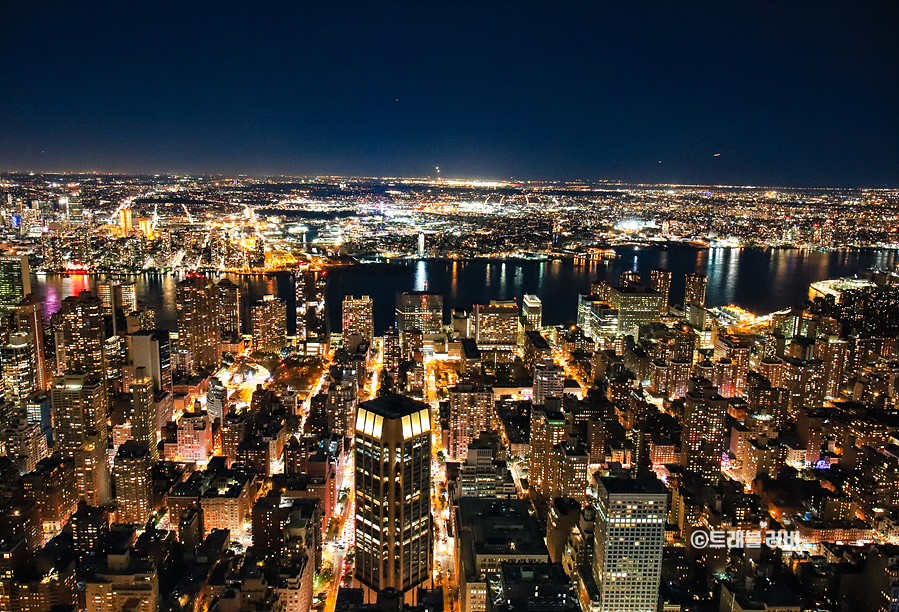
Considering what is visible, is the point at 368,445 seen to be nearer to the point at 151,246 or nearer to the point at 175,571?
the point at 175,571

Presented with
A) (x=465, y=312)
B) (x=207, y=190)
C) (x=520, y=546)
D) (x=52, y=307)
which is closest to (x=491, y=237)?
(x=465, y=312)

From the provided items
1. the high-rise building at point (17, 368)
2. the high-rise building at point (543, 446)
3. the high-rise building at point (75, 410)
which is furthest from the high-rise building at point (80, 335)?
the high-rise building at point (543, 446)

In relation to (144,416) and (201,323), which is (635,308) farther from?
(144,416)

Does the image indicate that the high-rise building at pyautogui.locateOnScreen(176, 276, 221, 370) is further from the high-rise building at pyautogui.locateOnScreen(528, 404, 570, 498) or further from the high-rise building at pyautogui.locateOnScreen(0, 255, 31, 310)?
the high-rise building at pyautogui.locateOnScreen(528, 404, 570, 498)

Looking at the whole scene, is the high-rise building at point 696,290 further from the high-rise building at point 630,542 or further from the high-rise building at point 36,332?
the high-rise building at point 36,332

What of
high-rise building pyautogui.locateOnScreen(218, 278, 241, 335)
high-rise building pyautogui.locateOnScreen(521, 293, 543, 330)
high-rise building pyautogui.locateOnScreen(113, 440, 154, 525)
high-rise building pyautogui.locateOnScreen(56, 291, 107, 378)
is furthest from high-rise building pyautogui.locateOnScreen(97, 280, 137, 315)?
high-rise building pyautogui.locateOnScreen(521, 293, 543, 330)

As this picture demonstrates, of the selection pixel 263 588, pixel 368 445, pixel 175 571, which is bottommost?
pixel 175 571

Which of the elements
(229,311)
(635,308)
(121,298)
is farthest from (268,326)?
(635,308)
